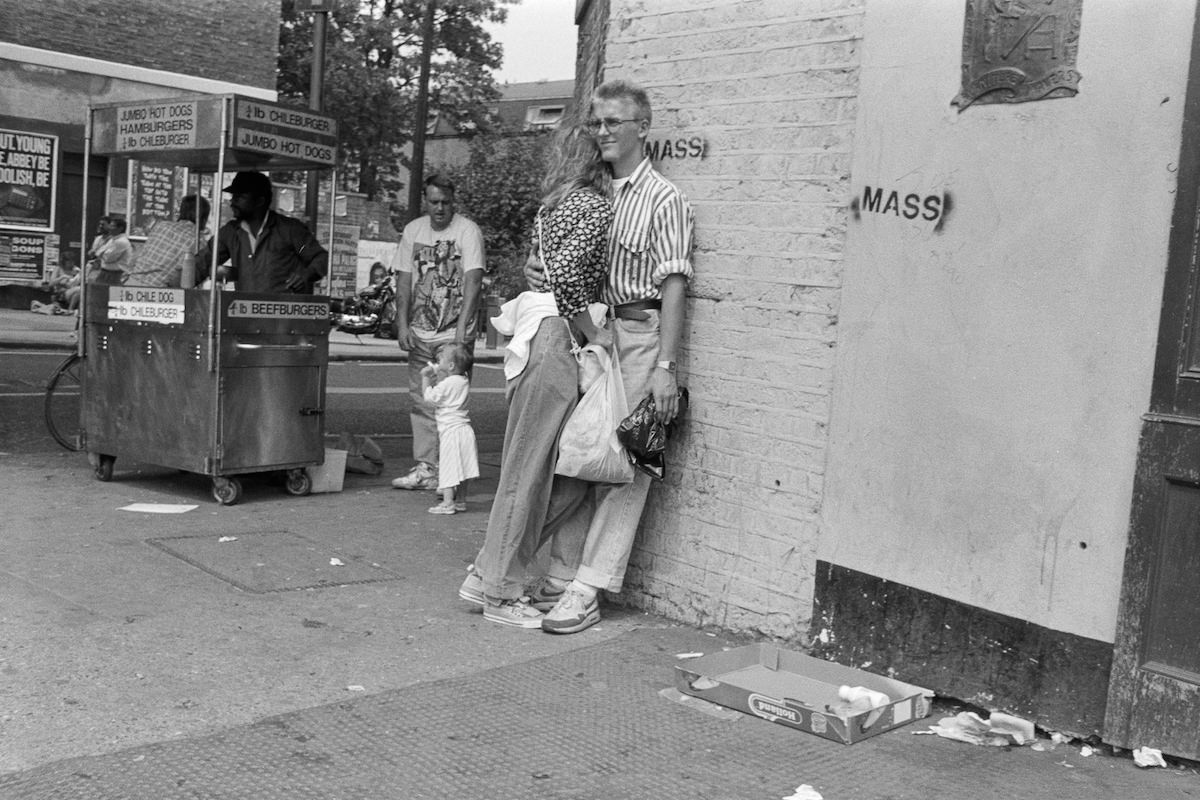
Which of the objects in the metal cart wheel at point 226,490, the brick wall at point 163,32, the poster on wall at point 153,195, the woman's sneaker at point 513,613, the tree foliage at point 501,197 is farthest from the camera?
the tree foliage at point 501,197

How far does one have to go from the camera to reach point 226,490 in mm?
7512

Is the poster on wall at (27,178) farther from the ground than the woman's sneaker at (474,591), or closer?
farther from the ground

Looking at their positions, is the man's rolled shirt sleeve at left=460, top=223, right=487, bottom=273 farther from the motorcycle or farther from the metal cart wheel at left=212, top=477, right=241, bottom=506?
the motorcycle

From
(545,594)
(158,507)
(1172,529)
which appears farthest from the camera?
(158,507)

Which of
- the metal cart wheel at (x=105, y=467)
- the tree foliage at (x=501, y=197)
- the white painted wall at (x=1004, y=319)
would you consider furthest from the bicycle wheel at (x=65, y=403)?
the tree foliage at (x=501, y=197)

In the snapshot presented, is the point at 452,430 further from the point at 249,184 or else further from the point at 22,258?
the point at 22,258

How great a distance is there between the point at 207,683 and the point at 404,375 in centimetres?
1311

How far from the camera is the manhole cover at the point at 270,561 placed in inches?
229

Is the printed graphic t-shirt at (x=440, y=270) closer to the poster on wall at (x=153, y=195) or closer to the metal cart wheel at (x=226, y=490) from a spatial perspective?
the metal cart wheel at (x=226, y=490)

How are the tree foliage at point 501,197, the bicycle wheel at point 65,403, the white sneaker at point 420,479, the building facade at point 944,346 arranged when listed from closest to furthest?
the building facade at point 944,346
the white sneaker at point 420,479
the bicycle wheel at point 65,403
the tree foliage at point 501,197

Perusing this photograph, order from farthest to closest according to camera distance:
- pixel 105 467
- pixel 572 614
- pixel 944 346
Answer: pixel 105 467 < pixel 572 614 < pixel 944 346

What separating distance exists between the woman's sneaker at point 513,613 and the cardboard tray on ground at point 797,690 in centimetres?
80

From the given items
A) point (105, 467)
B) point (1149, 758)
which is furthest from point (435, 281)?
point (1149, 758)

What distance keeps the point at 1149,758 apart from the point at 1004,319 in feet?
4.78
